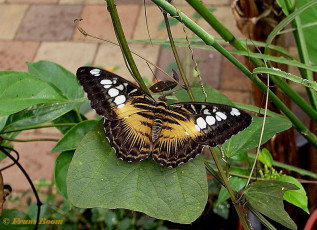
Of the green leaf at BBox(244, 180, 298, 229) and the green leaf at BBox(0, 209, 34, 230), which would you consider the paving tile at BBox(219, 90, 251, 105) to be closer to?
the green leaf at BBox(0, 209, 34, 230)

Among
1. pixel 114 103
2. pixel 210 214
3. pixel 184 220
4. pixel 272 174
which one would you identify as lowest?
pixel 210 214

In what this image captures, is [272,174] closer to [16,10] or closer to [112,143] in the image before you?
[112,143]

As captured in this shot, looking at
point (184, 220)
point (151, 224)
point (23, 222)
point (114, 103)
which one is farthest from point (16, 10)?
point (184, 220)

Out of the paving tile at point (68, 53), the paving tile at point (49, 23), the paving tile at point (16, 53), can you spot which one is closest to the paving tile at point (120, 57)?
the paving tile at point (68, 53)

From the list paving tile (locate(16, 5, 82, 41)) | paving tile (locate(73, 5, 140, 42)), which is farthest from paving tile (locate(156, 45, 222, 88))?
paving tile (locate(16, 5, 82, 41))

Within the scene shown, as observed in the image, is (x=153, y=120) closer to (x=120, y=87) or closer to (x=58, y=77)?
(x=120, y=87)

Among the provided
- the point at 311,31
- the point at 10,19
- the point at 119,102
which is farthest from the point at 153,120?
the point at 10,19

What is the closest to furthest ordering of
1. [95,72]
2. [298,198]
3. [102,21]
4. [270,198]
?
1. [270,198]
2. [95,72]
3. [298,198]
4. [102,21]
